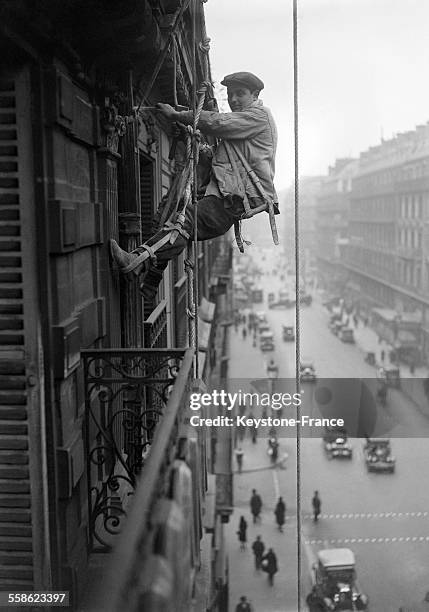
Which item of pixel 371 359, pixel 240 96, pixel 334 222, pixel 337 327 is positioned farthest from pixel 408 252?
pixel 240 96

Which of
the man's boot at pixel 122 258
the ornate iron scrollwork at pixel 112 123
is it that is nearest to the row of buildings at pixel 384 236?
the man's boot at pixel 122 258

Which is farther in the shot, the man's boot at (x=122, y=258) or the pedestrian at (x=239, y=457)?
the pedestrian at (x=239, y=457)

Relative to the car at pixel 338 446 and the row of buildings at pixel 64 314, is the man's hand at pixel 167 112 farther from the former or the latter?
the car at pixel 338 446

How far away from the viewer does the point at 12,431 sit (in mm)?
4922

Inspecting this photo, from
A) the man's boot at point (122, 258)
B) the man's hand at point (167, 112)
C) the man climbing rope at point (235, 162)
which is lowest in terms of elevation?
the man's boot at point (122, 258)

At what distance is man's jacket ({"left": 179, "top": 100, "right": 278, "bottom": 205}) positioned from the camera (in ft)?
22.1

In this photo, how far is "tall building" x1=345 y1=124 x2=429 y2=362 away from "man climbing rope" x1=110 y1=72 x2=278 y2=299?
44.6 meters

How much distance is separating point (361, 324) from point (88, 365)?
6188 centimetres

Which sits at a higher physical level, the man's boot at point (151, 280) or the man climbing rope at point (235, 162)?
the man climbing rope at point (235, 162)

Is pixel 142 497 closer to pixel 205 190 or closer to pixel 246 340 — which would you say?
pixel 205 190

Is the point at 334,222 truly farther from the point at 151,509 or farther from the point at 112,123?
the point at 151,509

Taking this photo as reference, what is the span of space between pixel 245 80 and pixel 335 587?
14821mm

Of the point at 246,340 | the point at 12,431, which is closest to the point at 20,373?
the point at 12,431

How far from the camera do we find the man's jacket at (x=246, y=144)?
265 inches
